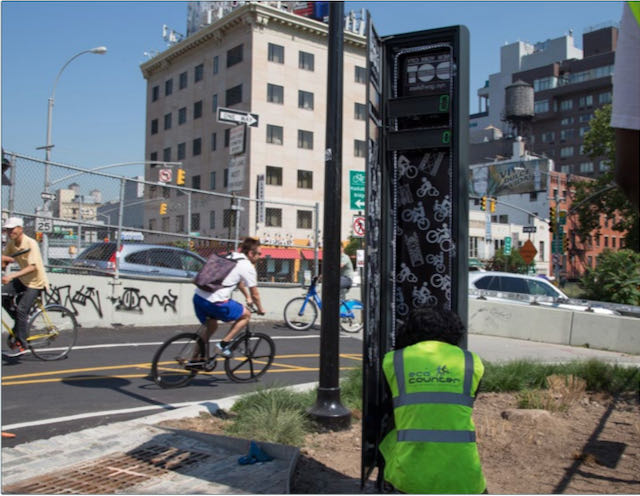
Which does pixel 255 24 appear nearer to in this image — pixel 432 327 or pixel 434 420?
pixel 432 327

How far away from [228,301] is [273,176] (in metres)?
47.0

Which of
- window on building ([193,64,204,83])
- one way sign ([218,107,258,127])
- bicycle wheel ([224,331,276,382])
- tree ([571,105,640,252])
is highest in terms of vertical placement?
window on building ([193,64,204,83])

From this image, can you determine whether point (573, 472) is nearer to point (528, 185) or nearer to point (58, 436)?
point (58, 436)

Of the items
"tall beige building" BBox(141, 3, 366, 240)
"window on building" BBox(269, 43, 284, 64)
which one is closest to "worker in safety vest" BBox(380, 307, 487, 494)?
"tall beige building" BBox(141, 3, 366, 240)

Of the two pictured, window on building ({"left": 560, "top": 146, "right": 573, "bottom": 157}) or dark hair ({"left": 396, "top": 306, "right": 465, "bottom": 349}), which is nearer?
dark hair ({"left": 396, "top": 306, "right": 465, "bottom": 349})

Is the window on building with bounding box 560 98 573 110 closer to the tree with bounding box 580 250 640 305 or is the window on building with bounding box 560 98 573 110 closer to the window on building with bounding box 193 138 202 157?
the window on building with bounding box 193 138 202 157

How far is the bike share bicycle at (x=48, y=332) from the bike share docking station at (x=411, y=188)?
609 cm

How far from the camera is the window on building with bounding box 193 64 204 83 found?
193 feet

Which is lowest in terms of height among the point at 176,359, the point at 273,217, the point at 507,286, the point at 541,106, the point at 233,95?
the point at 176,359

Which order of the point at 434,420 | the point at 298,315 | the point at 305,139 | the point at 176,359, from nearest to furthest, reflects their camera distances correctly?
the point at 434,420
the point at 176,359
the point at 298,315
the point at 305,139

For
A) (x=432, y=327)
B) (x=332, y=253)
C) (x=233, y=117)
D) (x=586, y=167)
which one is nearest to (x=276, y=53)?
(x=233, y=117)

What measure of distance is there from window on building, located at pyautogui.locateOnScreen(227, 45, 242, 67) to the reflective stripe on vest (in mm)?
53807

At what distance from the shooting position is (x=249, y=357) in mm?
7781

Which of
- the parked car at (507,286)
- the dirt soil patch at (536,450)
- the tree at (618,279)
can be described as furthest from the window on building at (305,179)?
the dirt soil patch at (536,450)
